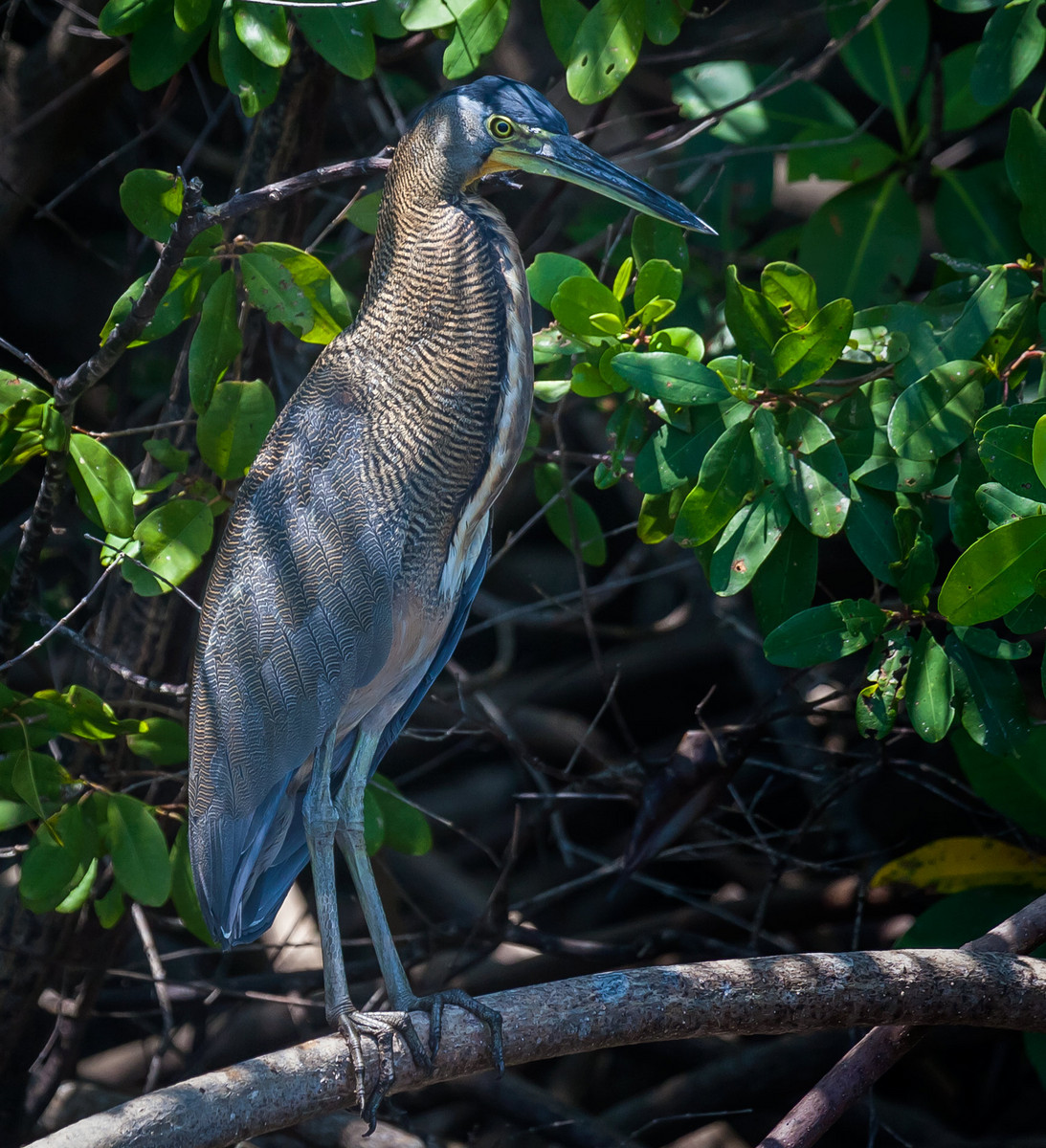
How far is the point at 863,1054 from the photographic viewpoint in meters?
1.76

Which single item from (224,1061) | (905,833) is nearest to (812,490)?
(905,833)

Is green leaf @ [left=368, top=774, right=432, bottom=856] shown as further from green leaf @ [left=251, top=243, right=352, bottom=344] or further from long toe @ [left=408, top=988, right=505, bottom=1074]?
green leaf @ [left=251, top=243, right=352, bottom=344]

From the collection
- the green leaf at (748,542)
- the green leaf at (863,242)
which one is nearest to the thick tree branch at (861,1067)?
the green leaf at (748,542)

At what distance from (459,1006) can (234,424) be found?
101 cm

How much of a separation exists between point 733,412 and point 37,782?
127 centimetres

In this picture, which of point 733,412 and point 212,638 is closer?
point 733,412

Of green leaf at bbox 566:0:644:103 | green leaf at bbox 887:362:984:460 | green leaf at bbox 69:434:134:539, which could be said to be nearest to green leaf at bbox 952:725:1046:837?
green leaf at bbox 887:362:984:460

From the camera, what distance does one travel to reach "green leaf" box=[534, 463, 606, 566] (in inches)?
96.0

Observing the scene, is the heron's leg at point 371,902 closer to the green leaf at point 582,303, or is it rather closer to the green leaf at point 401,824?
the green leaf at point 401,824

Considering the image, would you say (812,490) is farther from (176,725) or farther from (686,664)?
(686,664)

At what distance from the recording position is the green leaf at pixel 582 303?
1.81 m

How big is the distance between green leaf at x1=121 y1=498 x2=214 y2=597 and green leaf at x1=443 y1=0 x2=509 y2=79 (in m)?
0.85

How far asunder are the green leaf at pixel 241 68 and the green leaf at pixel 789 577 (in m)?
1.15

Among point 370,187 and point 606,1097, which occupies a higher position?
point 370,187
